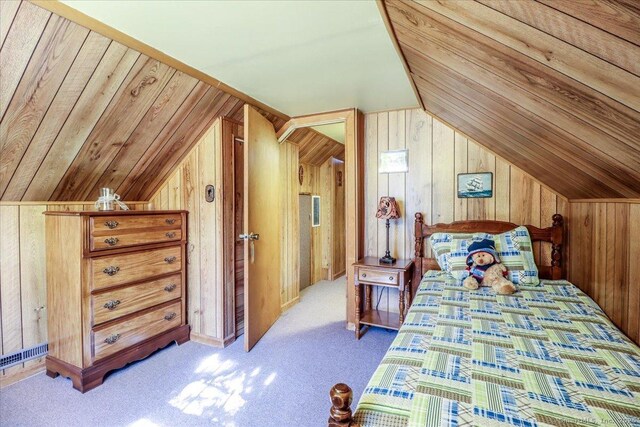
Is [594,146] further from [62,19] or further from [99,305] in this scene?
[99,305]

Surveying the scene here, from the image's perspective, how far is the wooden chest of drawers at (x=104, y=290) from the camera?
7.14ft

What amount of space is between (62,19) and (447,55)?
1.92 meters

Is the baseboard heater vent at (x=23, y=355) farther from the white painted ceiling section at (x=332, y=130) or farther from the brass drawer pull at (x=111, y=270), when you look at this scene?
the white painted ceiling section at (x=332, y=130)

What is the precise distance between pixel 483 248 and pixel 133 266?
2.77 metres

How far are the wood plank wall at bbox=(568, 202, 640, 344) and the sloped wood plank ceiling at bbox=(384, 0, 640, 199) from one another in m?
0.17

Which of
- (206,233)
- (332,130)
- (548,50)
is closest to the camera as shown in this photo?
(548,50)

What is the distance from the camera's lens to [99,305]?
226 centimetres

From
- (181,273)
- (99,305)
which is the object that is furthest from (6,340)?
(181,273)

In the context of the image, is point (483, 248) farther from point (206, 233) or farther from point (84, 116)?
point (84, 116)

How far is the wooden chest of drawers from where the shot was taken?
2178 mm

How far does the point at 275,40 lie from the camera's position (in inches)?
69.7

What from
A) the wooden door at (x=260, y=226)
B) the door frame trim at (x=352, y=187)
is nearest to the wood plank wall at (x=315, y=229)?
the wooden door at (x=260, y=226)

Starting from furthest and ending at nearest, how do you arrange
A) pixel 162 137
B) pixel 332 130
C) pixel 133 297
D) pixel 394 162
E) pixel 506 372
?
1. pixel 332 130
2. pixel 394 162
3. pixel 162 137
4. pixel 133 297
5. pixel 506 372

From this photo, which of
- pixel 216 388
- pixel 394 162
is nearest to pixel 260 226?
pixel 216 388
